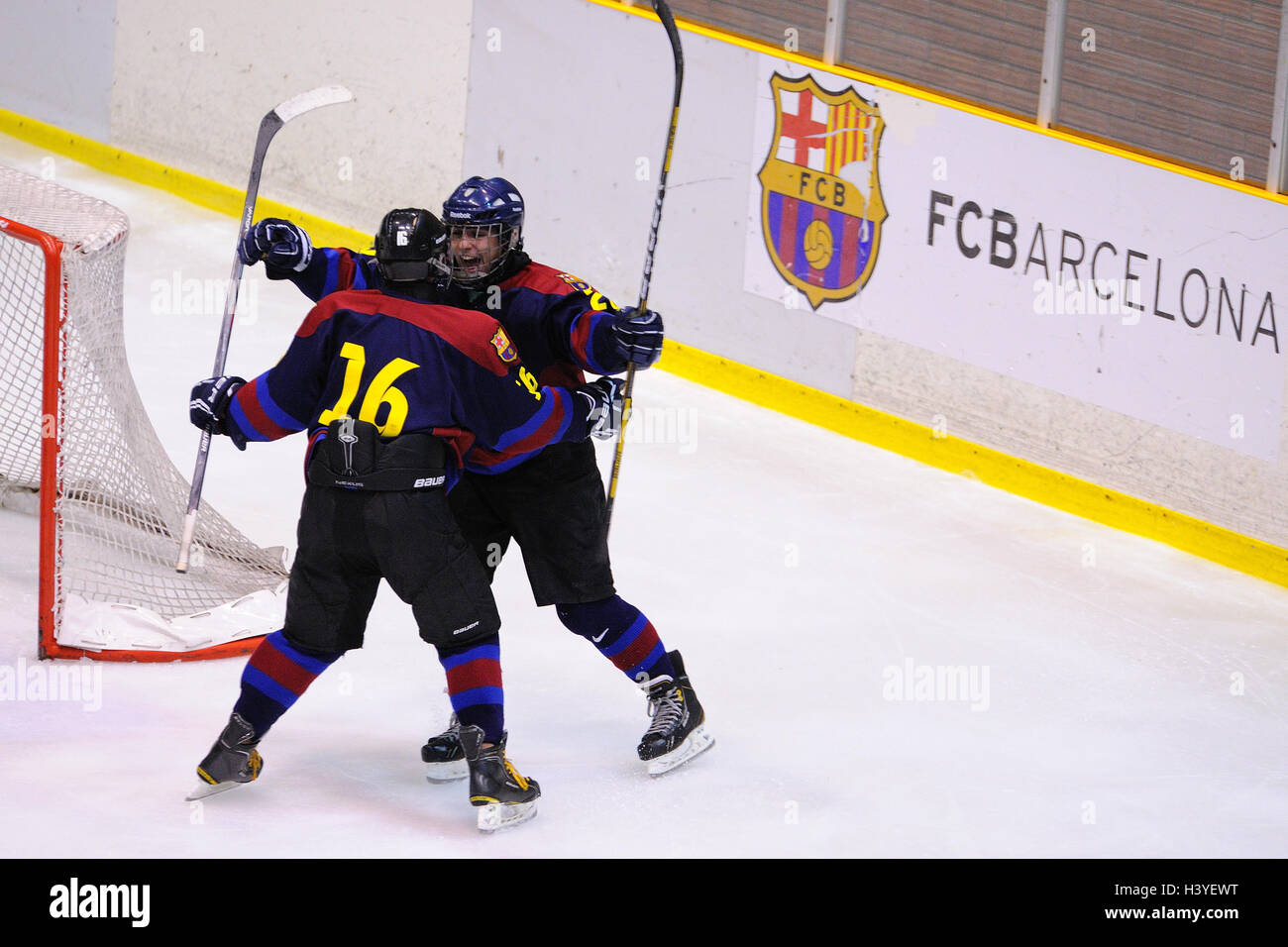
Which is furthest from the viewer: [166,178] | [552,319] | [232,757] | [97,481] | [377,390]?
[166,178]

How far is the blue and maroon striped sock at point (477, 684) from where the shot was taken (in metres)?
3.53

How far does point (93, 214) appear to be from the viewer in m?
4.50

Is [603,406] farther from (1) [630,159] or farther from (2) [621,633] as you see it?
(1) [630,159]

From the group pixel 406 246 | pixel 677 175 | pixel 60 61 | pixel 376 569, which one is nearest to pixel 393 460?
pixel 376 569

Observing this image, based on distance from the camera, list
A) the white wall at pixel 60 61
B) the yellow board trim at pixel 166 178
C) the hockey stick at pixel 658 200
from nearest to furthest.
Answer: the hockey stick at pixel 658 200
the yellow board trim at pixel 166 178
the white wall at pixel 60 61

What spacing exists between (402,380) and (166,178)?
17.0 ft

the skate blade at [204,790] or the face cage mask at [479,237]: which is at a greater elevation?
the face cage mask at [479,237]

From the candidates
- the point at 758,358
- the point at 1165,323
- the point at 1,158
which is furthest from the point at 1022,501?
the point at 1,158

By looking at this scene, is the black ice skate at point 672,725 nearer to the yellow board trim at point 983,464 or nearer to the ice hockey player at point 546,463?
the ice hockey player at point 546,463

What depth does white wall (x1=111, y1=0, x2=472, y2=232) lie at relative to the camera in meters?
7.37

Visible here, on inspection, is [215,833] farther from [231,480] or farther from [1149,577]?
[1149,577]

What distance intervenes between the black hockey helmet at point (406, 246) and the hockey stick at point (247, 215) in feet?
2.87

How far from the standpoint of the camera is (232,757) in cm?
358

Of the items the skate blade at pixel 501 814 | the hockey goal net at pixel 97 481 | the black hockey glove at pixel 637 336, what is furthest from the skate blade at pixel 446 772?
the black hockey glove at pixel 637 336
